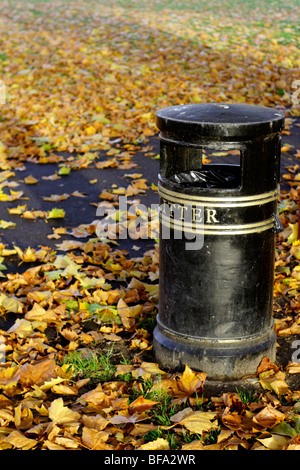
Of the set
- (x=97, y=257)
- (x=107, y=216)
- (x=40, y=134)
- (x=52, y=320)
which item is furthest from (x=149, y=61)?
(x=52, y=320)

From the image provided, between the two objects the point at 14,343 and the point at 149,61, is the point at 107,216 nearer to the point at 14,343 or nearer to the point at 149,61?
the point at 14,343

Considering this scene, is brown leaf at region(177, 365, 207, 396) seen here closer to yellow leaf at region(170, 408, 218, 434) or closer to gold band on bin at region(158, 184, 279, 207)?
yellow leaf at region(170, 408, 218, 434)

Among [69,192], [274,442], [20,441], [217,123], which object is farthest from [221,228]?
[69,192]

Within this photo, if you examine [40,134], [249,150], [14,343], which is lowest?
[14,343]

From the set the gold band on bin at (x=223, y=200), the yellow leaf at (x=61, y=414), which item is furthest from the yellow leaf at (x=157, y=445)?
the gold band on bin at (x=223, y=200)

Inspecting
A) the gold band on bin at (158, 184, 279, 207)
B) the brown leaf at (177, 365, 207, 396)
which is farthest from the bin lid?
the brown leaf at (177, 365, 207, 396)

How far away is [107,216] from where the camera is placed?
18.5ft

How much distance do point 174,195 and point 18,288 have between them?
1857mm

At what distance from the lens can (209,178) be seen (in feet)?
11.5

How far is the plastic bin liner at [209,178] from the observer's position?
3429mm

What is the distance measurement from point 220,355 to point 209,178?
3.35ft

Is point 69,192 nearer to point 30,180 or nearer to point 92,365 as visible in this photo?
point 30,180

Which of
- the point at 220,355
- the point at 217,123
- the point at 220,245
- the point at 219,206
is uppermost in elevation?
the point at 217,123
